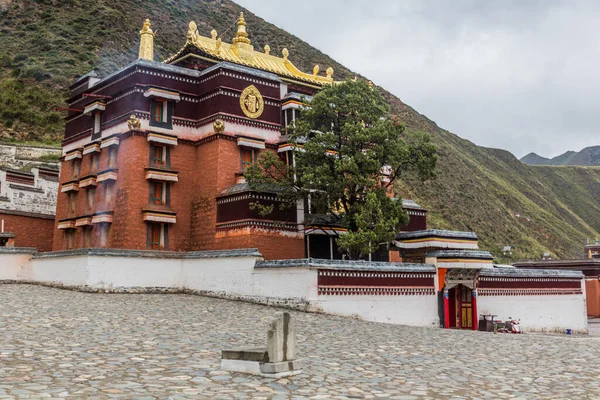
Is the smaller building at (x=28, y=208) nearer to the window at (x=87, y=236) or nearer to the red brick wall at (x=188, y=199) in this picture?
the window at (x=87, y=236)

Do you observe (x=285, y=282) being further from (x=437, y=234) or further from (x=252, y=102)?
(x=252, y=102)

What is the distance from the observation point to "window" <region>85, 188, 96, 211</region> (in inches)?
1072

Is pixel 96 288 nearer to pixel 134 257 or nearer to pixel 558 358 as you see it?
pixel 134 257

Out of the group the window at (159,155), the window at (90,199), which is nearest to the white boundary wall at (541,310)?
the window at (159,155)

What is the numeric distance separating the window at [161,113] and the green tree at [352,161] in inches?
207

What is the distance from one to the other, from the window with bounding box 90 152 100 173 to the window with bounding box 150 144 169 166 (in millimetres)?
3405

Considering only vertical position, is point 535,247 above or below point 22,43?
below

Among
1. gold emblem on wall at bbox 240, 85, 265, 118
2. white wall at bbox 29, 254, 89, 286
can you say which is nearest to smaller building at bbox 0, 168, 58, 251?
white wall at bbox 29, 254, 89, 286

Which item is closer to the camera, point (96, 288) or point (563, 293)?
point (96, 288)

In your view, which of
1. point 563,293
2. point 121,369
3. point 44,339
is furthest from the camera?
point 563,293

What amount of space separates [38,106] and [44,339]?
61.6 m

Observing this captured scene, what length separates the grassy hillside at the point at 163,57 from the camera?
67625 mm

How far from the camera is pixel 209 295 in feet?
72.4

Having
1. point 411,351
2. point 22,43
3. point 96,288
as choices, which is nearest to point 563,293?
point 411,351
